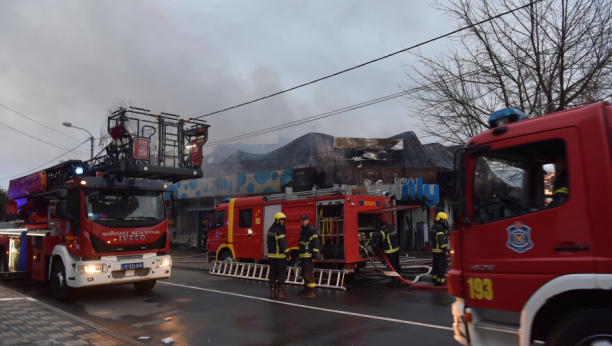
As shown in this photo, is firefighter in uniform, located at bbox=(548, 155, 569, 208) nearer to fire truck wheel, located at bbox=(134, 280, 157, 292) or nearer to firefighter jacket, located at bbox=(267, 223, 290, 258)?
firefighter jacket, located at bbox=(267, 223, 290, 258)

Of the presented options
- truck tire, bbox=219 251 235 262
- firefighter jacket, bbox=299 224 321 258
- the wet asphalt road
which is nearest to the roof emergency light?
the wet asphalt road

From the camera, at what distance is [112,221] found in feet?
27.5

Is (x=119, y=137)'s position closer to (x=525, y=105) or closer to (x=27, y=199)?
(x=27, y=199)

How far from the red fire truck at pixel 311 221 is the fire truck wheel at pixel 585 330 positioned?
674 centimetres

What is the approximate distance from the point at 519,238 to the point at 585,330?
32.2 inches

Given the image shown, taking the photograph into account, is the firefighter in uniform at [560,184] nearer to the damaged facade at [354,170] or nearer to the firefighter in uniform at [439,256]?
the firefighter in uniform at [439,256]

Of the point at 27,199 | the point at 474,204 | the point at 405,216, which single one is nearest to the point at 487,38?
the point at 474,204

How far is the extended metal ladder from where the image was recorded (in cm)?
994

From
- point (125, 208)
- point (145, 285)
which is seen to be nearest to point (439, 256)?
point (145, 285)

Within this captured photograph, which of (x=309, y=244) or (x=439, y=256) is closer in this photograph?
(x=309, y=244)

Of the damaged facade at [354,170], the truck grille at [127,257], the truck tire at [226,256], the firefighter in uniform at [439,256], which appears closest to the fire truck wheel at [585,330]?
the firefighter in uniform at [439,256]

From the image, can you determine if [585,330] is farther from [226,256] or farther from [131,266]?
[226,256]

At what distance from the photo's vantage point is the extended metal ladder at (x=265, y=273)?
9938 millimetres

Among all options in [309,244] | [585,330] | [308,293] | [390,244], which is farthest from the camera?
[390,244]
